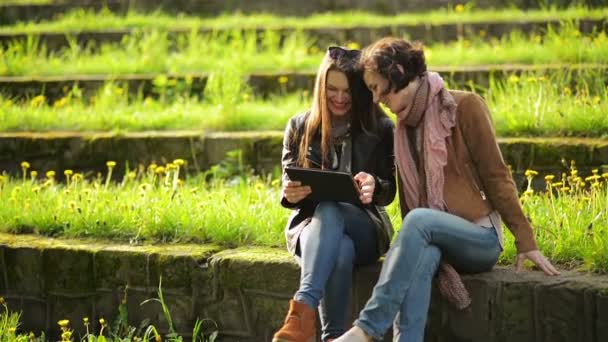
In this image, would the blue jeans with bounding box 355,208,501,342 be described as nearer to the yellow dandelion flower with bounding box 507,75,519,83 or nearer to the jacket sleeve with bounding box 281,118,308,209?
the jacket sleeve with bounding box 281,118,308,209

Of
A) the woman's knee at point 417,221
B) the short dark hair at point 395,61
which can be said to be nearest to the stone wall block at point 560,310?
the woman's knee at point 417,221

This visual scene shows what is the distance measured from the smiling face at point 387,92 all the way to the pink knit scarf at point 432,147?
1.1 inches

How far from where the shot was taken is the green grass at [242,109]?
678 centimetres

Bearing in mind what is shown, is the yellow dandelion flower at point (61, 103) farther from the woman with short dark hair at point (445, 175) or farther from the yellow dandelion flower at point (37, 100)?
the woman with short dark hair at point (445, 175)

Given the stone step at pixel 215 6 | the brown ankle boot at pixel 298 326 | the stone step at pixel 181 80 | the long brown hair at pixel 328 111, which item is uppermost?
the stone step at pixel 215 6

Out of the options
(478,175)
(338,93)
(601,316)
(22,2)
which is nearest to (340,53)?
(338,93)

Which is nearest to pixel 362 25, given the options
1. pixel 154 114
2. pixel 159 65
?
pixel 159 65

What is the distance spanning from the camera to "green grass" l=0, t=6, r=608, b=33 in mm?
10031

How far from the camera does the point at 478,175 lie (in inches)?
174

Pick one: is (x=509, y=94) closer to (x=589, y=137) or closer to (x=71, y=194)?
(x=589, y=137)

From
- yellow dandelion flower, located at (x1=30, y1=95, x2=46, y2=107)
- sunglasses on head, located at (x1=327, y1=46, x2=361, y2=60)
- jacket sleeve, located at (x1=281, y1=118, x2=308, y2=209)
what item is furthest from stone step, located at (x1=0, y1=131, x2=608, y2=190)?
sunglasses on head, located at (x1=327, y1=46, x2=361, y2=60)

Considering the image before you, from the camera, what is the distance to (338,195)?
449cm

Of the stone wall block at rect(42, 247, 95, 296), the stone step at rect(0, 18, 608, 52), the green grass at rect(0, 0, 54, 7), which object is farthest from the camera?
the green grass at rect(0, 0, 54, 7)

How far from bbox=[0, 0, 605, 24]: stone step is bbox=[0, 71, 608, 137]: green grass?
3152 mm
